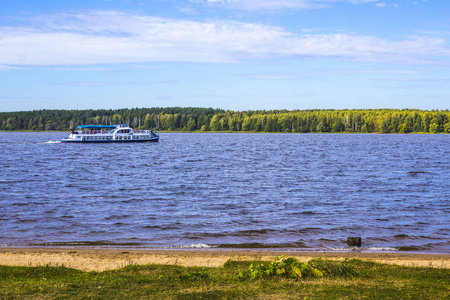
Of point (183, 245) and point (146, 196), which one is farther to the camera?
point (146, 196)

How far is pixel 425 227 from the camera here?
82.8 ft

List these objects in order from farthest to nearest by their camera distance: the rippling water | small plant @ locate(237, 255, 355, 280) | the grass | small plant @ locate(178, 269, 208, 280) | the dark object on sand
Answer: the rippling water, the dark object on sand, small plant @ locate(178, 269, 208, 280), small plant @ locate(237, 255, 355, 280), the grass

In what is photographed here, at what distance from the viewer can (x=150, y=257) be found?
17.7m

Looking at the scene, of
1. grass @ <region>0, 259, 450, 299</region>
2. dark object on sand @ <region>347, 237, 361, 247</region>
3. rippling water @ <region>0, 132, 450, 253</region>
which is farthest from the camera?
rippling water @ <region>0, 132, 450, 253</region>

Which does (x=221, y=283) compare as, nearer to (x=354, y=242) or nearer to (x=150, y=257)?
(x=150, y=257)

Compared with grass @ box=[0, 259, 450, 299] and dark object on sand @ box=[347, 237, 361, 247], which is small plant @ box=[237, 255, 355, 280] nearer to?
grass @ box=[0, 259, 450, 299]

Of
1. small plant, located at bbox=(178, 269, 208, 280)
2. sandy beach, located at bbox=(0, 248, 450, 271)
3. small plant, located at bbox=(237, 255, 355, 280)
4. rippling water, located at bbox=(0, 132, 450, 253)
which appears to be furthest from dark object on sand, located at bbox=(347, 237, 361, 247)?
small plant, located at bbox=(178, 269, 208, 280)

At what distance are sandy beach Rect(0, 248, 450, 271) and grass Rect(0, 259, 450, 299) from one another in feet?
5.85

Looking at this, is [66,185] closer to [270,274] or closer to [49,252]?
[49,252]

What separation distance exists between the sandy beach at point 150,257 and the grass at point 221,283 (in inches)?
70.1

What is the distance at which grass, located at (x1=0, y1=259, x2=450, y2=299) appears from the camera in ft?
36.6

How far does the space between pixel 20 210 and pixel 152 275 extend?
66.1ft

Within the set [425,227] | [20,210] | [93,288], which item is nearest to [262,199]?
[425,227]

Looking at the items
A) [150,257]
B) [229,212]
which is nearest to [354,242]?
[150,257]
